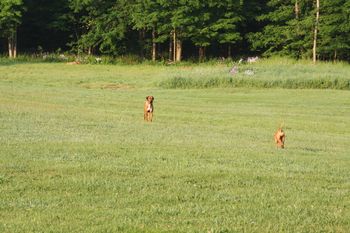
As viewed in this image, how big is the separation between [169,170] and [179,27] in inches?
1809

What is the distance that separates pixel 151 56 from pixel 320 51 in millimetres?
16741

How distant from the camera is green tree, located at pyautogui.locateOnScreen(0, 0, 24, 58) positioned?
173 ft

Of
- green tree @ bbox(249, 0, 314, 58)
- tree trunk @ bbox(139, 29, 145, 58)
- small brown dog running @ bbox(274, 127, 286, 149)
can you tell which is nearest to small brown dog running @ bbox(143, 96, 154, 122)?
small brown dog running @ bbox(274, 127, 286, 149)

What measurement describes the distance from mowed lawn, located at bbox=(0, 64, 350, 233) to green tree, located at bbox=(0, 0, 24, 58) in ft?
110

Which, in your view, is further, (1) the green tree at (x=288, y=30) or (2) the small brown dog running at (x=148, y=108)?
(1) the green tree at (x=288, y=30)

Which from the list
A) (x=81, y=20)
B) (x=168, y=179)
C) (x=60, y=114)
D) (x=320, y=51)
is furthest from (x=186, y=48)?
(x=168, y=179)

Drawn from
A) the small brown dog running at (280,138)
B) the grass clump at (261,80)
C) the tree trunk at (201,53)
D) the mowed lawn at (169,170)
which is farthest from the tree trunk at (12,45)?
the small brown dog running at (280,138)

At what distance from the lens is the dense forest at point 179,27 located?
51.4 meters

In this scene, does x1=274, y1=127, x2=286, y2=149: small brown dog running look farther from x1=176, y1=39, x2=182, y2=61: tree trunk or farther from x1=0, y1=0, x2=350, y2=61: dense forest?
x1=176, y1=39, x2=182, y2=61: tree trunk

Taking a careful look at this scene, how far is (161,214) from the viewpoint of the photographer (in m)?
6.79

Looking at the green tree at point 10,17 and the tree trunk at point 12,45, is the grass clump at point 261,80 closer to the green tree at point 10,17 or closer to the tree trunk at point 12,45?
the green tree at point 10,17

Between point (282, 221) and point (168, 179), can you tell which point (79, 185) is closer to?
point (168, 179)

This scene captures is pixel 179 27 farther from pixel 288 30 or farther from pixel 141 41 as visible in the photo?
pixel 288 30

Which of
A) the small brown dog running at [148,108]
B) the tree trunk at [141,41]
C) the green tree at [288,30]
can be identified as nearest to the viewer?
the small brown dog running at [148,108]
